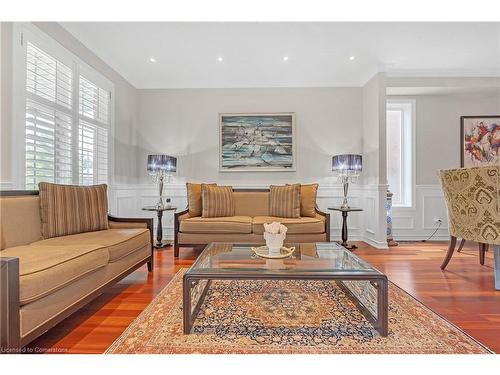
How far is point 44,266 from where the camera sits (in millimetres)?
1568

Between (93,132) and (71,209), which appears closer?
(71,209)

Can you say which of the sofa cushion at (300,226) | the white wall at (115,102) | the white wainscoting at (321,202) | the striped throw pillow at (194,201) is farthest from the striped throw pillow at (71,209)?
the white wainscoting at (321,202)

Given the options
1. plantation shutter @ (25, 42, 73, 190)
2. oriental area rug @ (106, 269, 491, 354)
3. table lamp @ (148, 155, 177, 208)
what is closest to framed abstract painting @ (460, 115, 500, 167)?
oriental area rug @ (106, 269, 491, 354)

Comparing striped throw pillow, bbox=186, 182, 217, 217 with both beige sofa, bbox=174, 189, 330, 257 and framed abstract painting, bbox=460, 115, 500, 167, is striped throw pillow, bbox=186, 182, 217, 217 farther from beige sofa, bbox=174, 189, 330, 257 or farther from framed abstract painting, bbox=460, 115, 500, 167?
framed abstract painting, bbox=460, 115, 500, 167

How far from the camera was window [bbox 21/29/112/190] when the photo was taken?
275 centimetres

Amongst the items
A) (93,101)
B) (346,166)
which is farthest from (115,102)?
(346,166)

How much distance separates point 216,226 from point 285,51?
2402mm

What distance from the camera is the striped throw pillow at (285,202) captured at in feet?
12.9

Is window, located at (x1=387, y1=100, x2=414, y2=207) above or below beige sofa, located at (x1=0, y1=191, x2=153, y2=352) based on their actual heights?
above

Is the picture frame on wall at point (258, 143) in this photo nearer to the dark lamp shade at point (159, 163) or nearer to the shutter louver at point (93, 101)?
the dark lamp shade at point (159, 163)

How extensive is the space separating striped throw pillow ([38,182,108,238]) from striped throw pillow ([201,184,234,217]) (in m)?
1.27

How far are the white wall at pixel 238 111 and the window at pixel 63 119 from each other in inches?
37.0

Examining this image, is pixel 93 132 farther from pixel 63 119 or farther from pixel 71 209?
pixel 71 209
